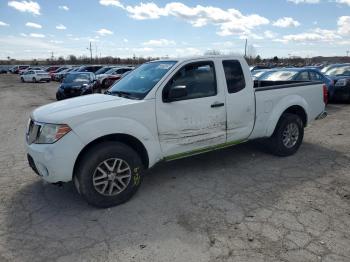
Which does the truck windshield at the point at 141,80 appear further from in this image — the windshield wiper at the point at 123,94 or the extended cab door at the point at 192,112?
the extended cab door at the point at 192,112

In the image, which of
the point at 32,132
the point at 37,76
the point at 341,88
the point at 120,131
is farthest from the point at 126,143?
the point at 37,76

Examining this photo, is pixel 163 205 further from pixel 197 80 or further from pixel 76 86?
pixel 76 86

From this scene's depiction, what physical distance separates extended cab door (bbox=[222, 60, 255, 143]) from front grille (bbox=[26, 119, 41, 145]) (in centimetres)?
269

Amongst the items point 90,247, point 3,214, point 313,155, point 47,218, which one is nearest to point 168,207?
point 90,247

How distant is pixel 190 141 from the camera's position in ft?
15.6

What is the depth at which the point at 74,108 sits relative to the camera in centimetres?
422

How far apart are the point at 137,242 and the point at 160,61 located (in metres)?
2.90

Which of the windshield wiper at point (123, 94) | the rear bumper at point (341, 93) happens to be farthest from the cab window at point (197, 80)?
the rear bumper at point (341, 93)

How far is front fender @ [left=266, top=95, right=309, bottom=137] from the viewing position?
5793 millimetres

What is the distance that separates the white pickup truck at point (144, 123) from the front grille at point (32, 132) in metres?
0.01

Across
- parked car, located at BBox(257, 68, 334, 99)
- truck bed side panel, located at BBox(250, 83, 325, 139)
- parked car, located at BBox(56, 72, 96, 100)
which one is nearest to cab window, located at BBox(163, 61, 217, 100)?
truck bed side panel, located at BBox(250, 83, 325, 139)

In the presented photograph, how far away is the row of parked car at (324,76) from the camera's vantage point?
11.5 meters

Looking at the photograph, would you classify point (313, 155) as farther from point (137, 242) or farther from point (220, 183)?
point (137, 242)

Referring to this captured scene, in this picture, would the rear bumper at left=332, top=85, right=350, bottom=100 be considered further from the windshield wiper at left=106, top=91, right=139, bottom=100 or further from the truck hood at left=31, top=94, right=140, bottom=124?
the truck hood at left=31, top=94, right=140, bottom=124
